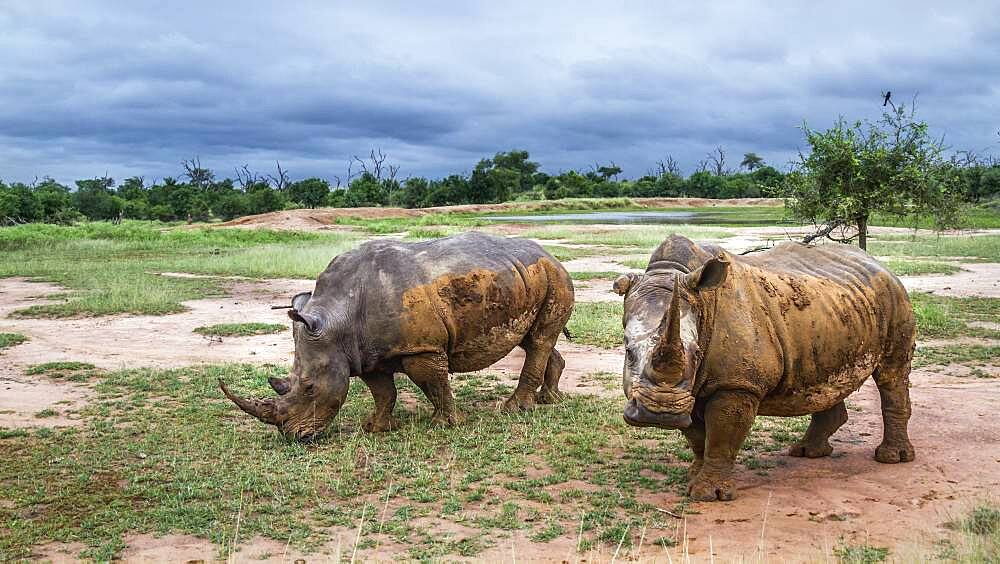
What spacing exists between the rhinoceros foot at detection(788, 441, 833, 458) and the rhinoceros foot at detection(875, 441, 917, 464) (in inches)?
18.4

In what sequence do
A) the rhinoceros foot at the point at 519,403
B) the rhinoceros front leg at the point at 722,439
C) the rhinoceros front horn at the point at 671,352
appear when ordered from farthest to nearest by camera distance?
the rhinoceros foot at the point at 519,403 < the rhinoceros front leg at the point at 722,439 < the rhinoceros front horn at the point at 671,352

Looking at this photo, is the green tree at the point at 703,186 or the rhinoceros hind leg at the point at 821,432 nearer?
the rhinoceros hind leg at the point at 821,432

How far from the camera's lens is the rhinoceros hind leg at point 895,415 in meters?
7.86

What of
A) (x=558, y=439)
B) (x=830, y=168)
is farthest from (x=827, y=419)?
(x=830, y=168)

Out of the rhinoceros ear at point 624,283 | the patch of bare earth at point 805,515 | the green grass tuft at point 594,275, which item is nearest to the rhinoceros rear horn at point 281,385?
the patch of bare earth at point 805,515

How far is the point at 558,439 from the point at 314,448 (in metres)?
2.46

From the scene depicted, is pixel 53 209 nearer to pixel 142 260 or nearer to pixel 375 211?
pixel 375 211

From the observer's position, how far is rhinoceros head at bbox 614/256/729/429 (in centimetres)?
580

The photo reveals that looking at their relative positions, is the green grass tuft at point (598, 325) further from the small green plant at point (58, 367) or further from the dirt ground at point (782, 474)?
the small green plant at point (58, 367)

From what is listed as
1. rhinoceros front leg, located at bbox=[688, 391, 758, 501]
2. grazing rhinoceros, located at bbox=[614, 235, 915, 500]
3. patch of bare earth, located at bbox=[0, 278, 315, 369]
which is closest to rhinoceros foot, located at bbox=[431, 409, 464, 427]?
grazing rhinoceros, located at bbox=[614, 235, 915, 500]

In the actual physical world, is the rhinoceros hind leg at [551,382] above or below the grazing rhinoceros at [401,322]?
below

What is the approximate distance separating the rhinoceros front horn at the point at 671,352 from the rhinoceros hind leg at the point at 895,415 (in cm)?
299

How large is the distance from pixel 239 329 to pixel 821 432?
1095cm

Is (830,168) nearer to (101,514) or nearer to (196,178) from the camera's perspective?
(101,514)
